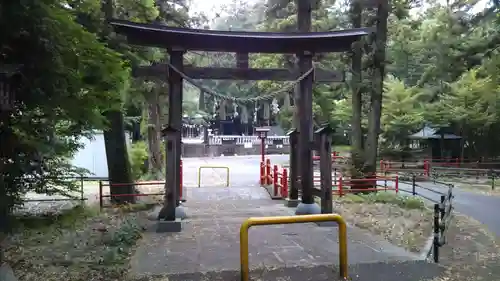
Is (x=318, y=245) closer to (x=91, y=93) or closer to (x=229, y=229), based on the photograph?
(x=229, y=229)

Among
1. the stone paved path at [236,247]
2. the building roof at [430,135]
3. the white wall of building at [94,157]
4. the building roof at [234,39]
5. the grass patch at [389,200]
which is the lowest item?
the stone paved path at [236,247]

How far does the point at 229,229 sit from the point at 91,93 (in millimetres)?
4148

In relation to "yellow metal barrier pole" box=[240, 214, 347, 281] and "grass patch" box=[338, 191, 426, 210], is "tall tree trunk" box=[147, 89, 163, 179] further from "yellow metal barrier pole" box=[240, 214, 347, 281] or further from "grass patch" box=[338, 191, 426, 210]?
"yellow metal barrier pole" box=[240, 214, 347, 281]

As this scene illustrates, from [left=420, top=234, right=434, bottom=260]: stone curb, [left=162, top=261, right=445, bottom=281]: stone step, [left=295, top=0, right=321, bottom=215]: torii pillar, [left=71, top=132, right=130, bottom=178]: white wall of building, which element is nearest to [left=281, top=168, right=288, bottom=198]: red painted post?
[left=295, top=0, right=321, bottom=215]: torii pillar

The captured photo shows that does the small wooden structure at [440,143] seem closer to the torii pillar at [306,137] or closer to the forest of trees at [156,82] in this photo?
the forest of trees at [156,82]

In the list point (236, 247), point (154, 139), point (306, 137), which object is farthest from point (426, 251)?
point (154, 139)

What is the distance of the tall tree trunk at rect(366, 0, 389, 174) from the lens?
54.0 feet

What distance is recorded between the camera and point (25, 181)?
700 cm

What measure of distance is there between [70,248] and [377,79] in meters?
13.3

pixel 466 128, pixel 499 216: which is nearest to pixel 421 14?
pixel 466 128

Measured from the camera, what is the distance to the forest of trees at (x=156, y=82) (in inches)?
208

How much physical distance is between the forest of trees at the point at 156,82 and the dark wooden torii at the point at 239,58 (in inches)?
33.5

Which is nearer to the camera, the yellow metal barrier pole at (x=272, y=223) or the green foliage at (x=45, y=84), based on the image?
the green foliage at (x=45, y=84)

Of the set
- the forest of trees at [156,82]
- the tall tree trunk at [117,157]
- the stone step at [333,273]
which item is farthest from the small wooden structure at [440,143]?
the stone step at [333,273]
